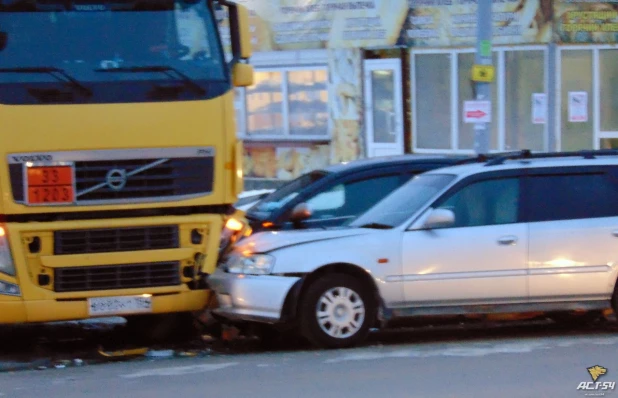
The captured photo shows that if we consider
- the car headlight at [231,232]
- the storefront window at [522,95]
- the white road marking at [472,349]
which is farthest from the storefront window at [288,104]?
the white road marking at [472,349]

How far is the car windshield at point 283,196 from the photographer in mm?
11785

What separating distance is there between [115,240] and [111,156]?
2.44 ft

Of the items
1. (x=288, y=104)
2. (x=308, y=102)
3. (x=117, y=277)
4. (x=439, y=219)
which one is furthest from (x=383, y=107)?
(x=117, y=277)

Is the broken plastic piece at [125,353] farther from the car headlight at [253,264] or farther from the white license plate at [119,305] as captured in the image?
the car headlight at [253,264]

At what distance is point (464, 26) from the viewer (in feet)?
67.9

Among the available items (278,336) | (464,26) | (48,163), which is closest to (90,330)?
(278,336)

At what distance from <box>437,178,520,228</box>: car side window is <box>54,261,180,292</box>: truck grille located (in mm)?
2511

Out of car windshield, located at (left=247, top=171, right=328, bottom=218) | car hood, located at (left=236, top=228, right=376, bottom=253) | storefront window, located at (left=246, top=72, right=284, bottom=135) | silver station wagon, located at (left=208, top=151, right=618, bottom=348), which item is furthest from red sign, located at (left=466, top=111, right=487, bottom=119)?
storefront window, located at (left=246, top=72, right=284, bottom=135)

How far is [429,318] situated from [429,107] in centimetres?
1078

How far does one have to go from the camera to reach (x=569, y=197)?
33.5 feet

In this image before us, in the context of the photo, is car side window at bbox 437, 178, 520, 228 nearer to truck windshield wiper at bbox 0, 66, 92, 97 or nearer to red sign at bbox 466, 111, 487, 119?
truck windshield wiper at bbox 0, 66, 92, 97

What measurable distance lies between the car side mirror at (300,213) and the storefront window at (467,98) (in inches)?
405

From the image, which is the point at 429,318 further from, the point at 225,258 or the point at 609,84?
the point at 609,84

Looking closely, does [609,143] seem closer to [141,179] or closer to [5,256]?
[141,179]
